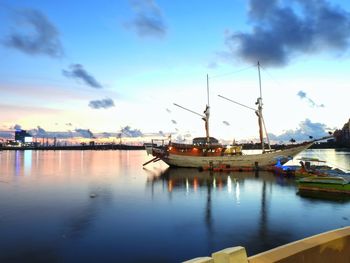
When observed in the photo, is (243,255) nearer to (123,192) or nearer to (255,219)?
(255,219)

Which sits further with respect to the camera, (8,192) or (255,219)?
(8,192)

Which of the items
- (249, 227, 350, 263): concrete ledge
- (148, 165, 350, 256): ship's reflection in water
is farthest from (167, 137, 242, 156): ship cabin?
(249, 227, 350, 263): concrete ledge

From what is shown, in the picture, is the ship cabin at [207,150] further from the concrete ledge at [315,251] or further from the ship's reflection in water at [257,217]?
the concrete ledge at [315,251]

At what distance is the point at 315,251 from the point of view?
6945mm

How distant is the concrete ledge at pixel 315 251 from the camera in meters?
6.30

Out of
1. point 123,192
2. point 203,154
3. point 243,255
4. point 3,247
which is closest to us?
point 243,255

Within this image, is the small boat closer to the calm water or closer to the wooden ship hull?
the calm water

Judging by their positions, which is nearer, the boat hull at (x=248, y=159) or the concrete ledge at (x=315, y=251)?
the concrete ledge at (x=315, y=251)

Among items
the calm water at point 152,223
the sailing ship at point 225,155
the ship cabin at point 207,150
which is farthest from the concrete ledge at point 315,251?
the ship cabin at point 207,150

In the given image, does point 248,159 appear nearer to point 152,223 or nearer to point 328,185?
point 328,185

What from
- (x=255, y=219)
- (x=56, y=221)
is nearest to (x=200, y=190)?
(x=255, y=219)

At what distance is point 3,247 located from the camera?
66.9 feet

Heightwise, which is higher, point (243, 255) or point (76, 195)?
point (243, 255)

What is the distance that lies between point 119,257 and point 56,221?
12.0 m
